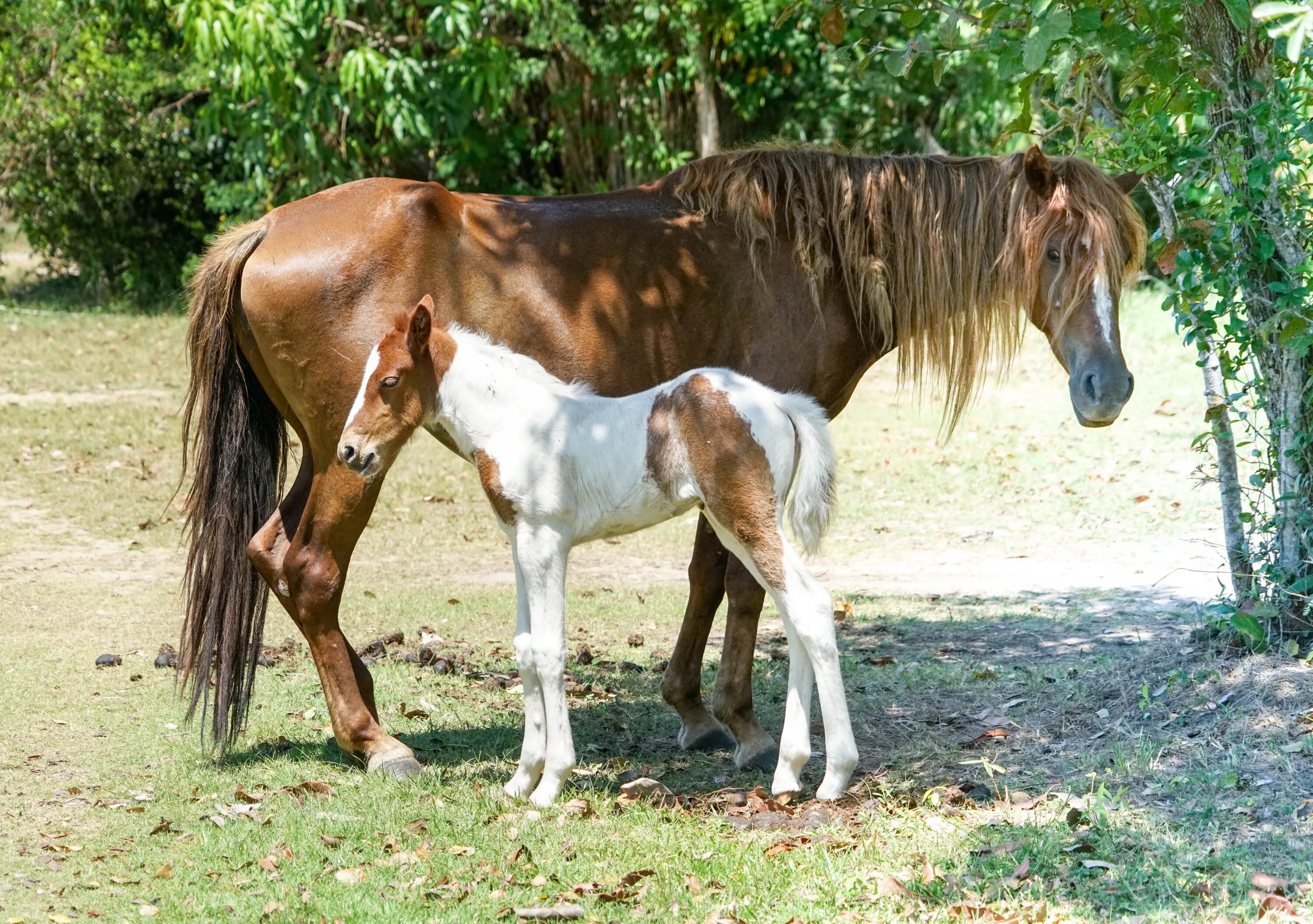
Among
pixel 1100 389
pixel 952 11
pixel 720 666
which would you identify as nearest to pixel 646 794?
pixel 720 666

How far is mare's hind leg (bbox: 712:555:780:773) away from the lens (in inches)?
194

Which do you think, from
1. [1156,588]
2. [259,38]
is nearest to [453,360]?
[1156,588]

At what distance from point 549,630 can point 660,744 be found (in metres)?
1.24

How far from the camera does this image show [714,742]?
5.23 metres

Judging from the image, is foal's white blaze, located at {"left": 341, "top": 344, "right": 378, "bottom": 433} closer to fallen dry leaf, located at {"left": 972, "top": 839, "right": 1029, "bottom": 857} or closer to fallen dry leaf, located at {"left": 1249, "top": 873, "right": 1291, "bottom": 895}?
fallen dry leaf, located at {"left": 972, "top": 839, "right": 1029, "bottom": 857}

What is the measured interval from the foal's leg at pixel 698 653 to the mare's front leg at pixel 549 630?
1.00 metres

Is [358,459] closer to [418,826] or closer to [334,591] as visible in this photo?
[334,591]

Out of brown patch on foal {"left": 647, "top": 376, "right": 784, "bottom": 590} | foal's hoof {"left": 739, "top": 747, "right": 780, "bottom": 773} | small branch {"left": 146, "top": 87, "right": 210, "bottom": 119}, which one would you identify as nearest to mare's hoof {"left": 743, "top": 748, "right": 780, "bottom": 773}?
foal's hoof {"left": 739, "top": 747, "right": 780, "bottom": 773}

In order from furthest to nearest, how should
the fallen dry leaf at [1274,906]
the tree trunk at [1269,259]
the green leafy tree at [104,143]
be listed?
1. the green leafy tree at [104,143]
2. the tree trunk at [1269,259]
3. the fallen dry leaf at [1274,906]

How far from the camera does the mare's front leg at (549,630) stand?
428cm

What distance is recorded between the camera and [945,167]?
198 inches

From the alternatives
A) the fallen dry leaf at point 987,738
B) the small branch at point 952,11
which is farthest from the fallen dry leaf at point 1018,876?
the small branch at point 952,11

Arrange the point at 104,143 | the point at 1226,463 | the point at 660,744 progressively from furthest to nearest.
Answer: the point at 104,143
the point at 660,744
the point at 1226,463

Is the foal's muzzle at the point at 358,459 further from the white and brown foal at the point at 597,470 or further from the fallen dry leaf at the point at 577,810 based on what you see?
the fallen dry leaf at the point at 577,810
